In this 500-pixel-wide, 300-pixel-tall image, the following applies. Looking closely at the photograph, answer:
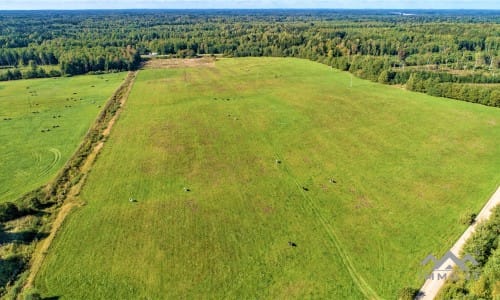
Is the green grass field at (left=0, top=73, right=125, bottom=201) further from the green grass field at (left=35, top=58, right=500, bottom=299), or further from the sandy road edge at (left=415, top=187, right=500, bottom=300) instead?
the sandy road edge at (left=415, top=187, right=500, bottom=300)

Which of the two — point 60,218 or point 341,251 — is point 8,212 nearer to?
point 60,218

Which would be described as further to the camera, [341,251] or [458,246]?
[458,246]

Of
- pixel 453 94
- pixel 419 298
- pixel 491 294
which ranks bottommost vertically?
pixel 419 298

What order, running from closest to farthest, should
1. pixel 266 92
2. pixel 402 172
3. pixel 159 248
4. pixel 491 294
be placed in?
1. pixel 491 294
2. pixel 159 248
3. pixel 402 172
4. pixel 266 92

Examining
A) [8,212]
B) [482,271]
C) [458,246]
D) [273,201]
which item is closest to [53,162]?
[8,212]

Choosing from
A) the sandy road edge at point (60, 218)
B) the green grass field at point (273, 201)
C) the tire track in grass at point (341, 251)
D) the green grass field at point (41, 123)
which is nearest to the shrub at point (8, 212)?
the sandy road edge at point (60, 218)

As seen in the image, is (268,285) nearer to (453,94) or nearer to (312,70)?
(453,94)

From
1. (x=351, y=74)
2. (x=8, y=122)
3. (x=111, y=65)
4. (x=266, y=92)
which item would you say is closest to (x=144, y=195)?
(x=8, y=122)

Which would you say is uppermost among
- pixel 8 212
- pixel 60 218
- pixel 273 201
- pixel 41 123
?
pixel 41 123
